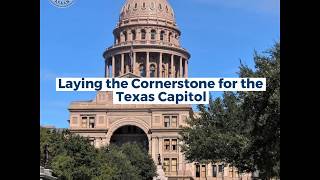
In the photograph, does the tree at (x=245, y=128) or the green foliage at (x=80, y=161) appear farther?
the green foliage at (x=80, y=161)

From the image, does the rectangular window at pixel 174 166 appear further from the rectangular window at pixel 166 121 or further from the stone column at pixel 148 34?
the stone column at pixel 148 34

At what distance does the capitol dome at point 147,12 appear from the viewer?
84.2 m

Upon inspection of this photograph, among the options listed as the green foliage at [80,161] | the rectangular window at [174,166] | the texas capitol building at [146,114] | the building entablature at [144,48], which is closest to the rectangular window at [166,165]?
the texas capitol building at [146,114]

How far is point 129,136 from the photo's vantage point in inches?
4097

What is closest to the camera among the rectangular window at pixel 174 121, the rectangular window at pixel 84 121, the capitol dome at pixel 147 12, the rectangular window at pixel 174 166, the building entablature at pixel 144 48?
the capitol dome at pixel 147 12

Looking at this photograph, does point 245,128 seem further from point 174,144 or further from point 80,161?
point 174,144

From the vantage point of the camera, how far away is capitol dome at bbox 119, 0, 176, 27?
3317 inches

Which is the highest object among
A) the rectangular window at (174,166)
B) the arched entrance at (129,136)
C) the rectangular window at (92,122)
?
the rectangular window at (92,122)

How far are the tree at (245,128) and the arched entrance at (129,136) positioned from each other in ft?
194

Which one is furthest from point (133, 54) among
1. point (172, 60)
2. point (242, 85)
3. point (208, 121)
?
point (242, 85)

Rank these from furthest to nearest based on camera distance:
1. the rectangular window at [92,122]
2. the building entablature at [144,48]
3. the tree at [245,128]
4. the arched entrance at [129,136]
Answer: the arched entrance at [129,136], the rectangular window at [92,122], the building entablature at [144,48], the tree at [245,128]

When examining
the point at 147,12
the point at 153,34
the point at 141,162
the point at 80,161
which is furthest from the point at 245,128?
the point at 153,34

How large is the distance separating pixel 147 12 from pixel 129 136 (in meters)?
18.8
